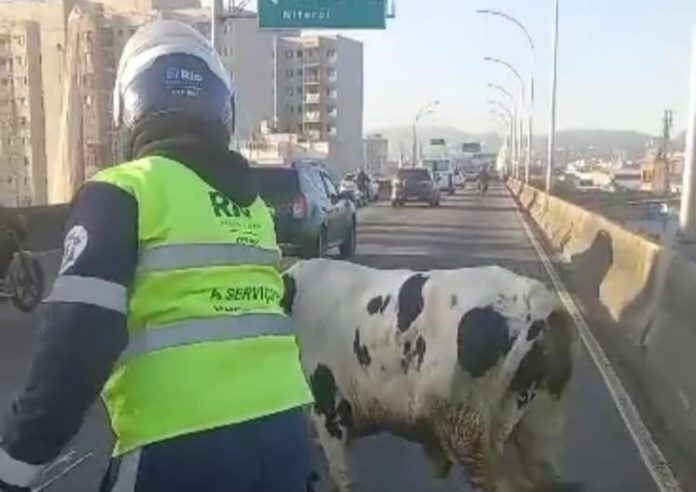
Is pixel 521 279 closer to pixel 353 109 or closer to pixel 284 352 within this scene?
pixel 284 352

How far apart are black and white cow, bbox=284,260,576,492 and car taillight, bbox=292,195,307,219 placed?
14.8 meters

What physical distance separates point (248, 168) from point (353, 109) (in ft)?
479

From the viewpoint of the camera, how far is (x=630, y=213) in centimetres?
4109

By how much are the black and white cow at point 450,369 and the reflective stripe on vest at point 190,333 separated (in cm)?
281

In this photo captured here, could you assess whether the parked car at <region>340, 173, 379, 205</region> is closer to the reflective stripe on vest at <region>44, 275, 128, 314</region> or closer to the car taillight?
the car taillight

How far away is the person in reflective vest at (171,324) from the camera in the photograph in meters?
2.17

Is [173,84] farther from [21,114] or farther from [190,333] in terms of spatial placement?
[21,114]

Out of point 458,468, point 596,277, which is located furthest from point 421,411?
point 596,277

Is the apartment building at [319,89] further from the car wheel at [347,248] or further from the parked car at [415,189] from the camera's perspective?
the car wheel at [347,248]

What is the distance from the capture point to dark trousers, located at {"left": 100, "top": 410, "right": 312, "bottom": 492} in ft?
7.48

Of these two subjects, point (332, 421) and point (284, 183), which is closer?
point (332, 421)

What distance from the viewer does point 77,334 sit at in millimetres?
2154


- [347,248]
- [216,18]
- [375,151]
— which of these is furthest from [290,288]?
[375,151]

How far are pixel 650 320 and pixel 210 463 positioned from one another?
31.2 feet
